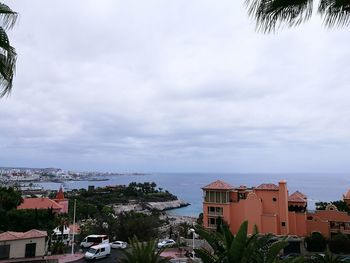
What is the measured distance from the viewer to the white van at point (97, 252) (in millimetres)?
25312

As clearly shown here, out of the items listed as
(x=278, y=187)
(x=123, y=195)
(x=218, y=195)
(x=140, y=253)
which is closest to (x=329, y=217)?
(x=278, y=187)

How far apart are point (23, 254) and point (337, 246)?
24260 millimetres

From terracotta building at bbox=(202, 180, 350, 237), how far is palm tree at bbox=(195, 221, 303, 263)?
23.8m

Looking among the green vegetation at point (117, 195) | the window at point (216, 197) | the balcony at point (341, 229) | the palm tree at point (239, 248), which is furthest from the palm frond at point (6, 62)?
the green vegetation at point (117, 195)

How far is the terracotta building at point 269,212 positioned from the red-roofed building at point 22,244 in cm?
1535

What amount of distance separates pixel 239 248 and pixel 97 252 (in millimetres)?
21012

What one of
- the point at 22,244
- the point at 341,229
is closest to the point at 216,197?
the point at 341,229

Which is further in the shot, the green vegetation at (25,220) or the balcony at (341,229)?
the balcony at (341,229)

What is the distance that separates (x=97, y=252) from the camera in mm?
25703

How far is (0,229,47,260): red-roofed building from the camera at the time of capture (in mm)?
23750

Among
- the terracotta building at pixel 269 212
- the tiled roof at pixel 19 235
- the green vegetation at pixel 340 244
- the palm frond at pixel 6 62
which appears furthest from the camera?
the terracotta building at pixel 269 212

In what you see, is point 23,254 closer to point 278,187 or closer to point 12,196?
point 12,196

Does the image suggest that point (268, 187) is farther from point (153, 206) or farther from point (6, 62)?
point (153, 206)

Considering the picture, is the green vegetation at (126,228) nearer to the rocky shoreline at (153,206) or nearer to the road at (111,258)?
the road at (111,258)
